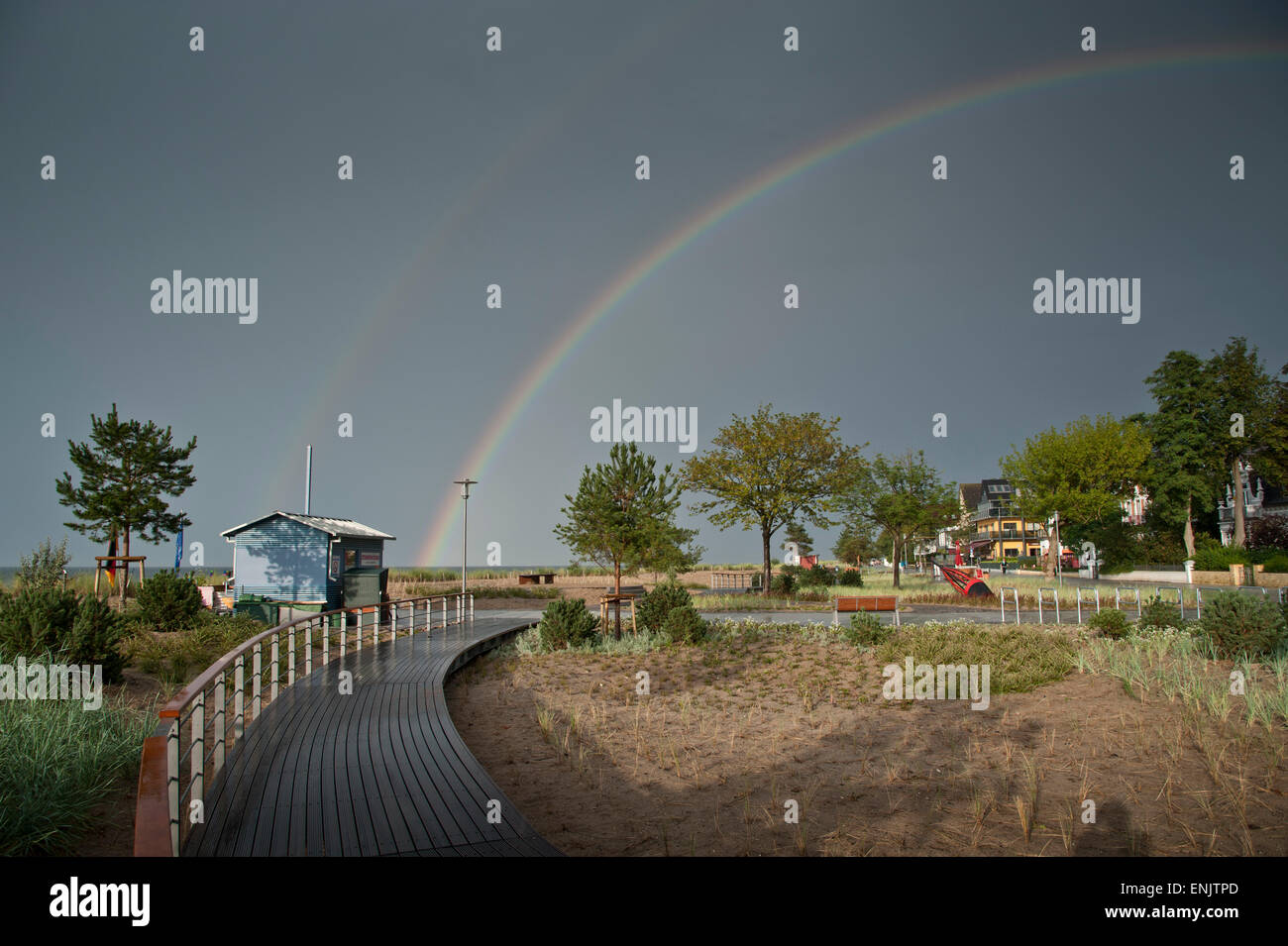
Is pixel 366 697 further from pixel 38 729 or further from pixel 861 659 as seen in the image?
pixel 861 659

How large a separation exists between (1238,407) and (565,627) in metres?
51.8

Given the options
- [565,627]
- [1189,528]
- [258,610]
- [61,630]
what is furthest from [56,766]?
[1189,528]

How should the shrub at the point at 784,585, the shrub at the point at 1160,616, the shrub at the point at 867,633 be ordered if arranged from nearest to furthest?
the shrub at the point at 1160,616, the shrub at the point at 867,633, the shrub at the point at 784,585

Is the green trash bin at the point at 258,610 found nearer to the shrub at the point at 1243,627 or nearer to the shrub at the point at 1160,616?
the shrub at the point at 1160,616

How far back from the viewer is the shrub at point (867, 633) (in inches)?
604

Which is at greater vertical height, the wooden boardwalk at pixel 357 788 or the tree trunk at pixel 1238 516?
the tree trunk at pixel 1238 516

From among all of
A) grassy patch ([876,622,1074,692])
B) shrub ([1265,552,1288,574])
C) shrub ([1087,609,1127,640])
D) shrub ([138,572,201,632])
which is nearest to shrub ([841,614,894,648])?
grassy patch ([876,622,1074,692])

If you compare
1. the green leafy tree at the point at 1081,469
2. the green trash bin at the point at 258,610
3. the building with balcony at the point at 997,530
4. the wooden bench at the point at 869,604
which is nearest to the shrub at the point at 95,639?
the green trash bin at the point at 258,610

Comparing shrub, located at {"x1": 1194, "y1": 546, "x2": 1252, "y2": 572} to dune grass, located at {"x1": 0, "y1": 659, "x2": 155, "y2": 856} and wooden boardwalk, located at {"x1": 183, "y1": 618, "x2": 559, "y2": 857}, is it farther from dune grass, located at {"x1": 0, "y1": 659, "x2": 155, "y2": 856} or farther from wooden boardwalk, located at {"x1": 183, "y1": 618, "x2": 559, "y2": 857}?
dune grass, located at {"x1": 0, "y1": 659, "x2": 155, "y2": 856}

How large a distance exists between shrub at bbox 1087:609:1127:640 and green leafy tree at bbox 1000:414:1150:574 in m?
32.5

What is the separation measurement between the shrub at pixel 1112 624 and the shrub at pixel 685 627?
8.12 m
